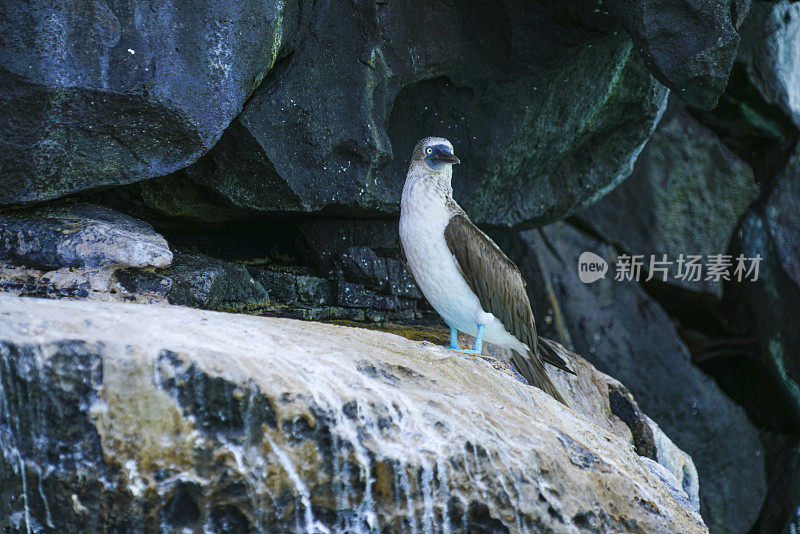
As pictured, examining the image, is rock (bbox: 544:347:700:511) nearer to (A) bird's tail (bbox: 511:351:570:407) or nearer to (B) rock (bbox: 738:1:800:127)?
(A) bird's tail (bbox: 511:351:570:407)

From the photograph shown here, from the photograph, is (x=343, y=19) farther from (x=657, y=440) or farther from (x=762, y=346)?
(x=762, y=346)

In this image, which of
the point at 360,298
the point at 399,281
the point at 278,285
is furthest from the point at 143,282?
→ the point at 399,281

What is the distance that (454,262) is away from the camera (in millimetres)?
4191

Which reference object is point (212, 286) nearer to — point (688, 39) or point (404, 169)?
point (404, 169)

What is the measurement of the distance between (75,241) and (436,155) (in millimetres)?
1766

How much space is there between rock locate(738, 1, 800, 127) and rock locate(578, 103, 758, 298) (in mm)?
669

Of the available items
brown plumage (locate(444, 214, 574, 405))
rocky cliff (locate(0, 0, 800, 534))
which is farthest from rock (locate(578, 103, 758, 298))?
brown plumage (locate(444, 214, 574, 405))

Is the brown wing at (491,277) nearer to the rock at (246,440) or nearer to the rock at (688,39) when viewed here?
the rock at (246,440)

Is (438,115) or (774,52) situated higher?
(774,52)

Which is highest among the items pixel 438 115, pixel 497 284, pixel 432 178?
pixel 438 115

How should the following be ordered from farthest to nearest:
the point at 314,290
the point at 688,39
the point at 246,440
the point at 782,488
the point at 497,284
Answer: the point at 782,488 < the point at 314,290 < the point at 688,39 < the point at 497,284 < the point at 246,440

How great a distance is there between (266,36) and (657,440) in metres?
3.52

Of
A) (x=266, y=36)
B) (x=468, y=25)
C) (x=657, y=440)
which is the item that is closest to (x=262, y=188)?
(x=266, y=36)

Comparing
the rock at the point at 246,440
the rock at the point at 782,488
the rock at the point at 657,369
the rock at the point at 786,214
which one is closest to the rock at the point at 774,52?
the rock at the point at 786,214
